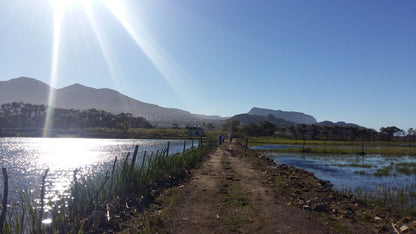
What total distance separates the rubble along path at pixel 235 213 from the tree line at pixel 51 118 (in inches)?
4030

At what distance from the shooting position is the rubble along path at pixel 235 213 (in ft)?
22.7

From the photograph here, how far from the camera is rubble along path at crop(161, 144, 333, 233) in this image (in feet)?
22.7

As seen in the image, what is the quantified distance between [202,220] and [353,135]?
116 meters

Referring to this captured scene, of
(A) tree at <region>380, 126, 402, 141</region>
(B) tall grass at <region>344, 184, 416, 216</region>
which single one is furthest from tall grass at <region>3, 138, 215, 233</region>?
(A) tree at <region>380, 126, 402, 141</region>

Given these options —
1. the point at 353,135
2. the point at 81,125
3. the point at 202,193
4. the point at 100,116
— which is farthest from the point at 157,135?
the point at 202,193

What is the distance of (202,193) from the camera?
35.0 feet

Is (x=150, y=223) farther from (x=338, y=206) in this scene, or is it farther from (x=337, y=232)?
(x=338, y=206)

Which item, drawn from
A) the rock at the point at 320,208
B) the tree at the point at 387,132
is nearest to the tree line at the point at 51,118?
the tree at the point at 387,132

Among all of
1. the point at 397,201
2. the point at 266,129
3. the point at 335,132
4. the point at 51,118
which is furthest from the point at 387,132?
the point at 51,118

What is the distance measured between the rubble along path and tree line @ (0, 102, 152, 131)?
102 meters

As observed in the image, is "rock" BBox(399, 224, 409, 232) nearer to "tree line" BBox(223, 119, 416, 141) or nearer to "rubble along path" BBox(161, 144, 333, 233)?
"rubble along path" BBox(161, 144, 333, 233)

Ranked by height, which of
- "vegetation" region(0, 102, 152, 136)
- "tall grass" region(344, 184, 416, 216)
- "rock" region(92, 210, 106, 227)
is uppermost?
"vegetation" region(0, 102, 152, 136)

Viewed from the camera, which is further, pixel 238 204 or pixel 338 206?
pixel 338 206

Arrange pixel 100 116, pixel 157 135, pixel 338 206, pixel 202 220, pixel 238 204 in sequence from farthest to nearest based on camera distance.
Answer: pixel 100 116
pixel 157 135
pixel 338 206
pixel 238 204
pixel 202 220
